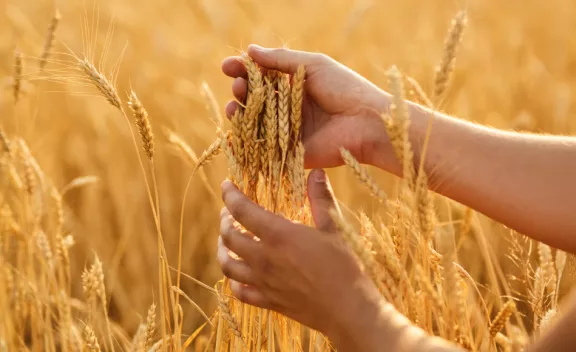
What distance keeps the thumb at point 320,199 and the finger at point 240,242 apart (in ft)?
0.30

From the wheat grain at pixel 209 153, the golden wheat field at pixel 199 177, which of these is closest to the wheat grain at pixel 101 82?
the golden wheat field at pixel 199 177

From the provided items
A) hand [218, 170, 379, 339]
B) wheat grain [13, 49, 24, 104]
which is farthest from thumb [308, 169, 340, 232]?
wheat grain [13, 49, 24, 104]

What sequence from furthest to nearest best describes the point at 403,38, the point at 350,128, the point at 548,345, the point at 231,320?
the point at 403,38
the point at 350,128
the point at 231,320
the point at 548,345

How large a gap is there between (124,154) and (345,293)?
1729 millimetres

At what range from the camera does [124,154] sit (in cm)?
239

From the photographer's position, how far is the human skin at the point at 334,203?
0.81m

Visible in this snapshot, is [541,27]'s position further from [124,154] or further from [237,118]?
[237,118]

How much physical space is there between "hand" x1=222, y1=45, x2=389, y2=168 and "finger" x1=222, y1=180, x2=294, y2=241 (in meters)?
0.23

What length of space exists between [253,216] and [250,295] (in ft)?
0.41

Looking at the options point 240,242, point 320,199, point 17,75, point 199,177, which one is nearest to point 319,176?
point 320,199

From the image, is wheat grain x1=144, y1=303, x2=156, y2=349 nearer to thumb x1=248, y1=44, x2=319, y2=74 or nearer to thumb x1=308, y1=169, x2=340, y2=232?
thumb x1=308, y1=169, x2=340, y2=232

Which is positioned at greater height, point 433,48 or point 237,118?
point 433,48

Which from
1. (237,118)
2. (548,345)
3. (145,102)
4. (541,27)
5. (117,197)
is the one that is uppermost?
(541,27)

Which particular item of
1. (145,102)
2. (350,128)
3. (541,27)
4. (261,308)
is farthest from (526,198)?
(541,27)
